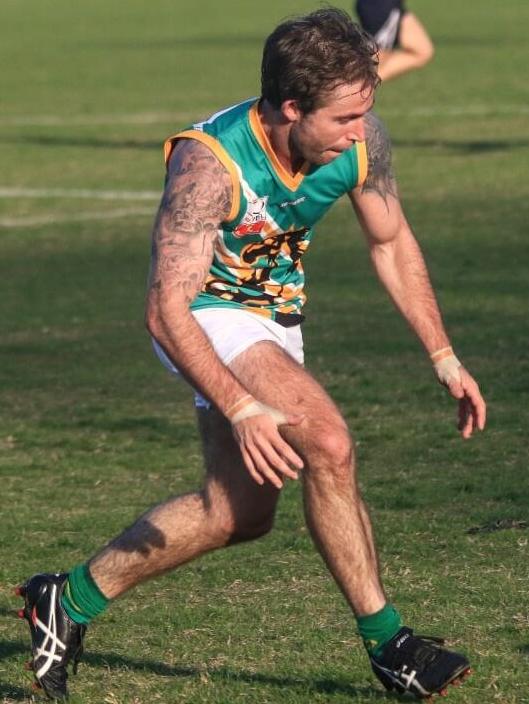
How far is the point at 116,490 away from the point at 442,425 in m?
1.94

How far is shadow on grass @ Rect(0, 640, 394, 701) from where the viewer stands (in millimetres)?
5816

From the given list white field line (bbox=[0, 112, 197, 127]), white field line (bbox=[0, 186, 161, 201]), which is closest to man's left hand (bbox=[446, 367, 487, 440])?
white field line (bbox=[0, 186, 161, 201])

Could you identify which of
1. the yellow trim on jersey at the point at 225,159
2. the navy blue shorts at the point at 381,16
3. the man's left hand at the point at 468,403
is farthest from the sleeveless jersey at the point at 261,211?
the navy blue shorts at the point at 381,16

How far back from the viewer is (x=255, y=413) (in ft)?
17.6

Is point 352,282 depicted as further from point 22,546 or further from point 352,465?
point 352,465

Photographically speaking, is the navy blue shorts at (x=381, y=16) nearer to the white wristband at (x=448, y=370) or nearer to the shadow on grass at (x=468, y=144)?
the shadow on grass at (x=468, y=144)

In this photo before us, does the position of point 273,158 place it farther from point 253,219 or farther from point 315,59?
point 315,59

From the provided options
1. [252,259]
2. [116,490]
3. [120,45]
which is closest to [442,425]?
[116,490]

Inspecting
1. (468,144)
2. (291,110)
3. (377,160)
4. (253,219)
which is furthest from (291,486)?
(468,144)

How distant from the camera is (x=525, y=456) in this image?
29.5 ft

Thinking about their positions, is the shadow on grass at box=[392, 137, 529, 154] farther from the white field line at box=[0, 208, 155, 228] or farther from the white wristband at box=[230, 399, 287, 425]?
the white wristband at box=[230, 399, 287, 425]

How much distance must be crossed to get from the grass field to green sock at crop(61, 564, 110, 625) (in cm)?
25

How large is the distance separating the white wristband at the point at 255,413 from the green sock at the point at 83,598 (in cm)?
92

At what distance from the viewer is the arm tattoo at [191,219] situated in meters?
5.69
